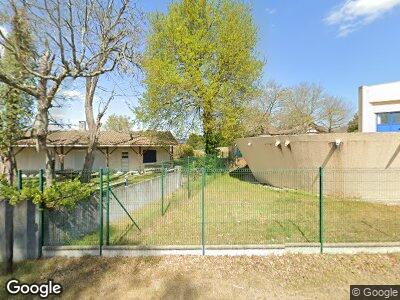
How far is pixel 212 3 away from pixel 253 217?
18697 millimetres

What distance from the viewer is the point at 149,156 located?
94.7 feet

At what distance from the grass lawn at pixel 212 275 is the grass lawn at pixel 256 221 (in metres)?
0.74

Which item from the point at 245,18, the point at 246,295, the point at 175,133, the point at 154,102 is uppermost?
the point at 245,18

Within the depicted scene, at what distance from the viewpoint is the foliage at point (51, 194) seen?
6.30 m

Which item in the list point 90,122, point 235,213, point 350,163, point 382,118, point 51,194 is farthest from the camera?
point 382,118

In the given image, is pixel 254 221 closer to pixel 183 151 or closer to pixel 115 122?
pixel 183 151

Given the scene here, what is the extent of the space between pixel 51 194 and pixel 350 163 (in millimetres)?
11152

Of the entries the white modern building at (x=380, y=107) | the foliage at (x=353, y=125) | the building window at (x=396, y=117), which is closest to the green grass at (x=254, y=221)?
the white modern building at (x=380, y=107)

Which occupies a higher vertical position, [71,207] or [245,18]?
[245,18]

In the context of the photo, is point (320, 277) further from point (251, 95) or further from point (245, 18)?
point (245, 18)

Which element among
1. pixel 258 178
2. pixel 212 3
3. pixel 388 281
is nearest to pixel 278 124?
pixel 212 3

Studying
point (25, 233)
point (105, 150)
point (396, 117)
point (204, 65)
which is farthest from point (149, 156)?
point (25, 233)

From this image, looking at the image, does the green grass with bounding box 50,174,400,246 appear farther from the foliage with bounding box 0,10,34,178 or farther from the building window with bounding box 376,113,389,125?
the building window with bounding box 376,113,389,125

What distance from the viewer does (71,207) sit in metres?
6.91
